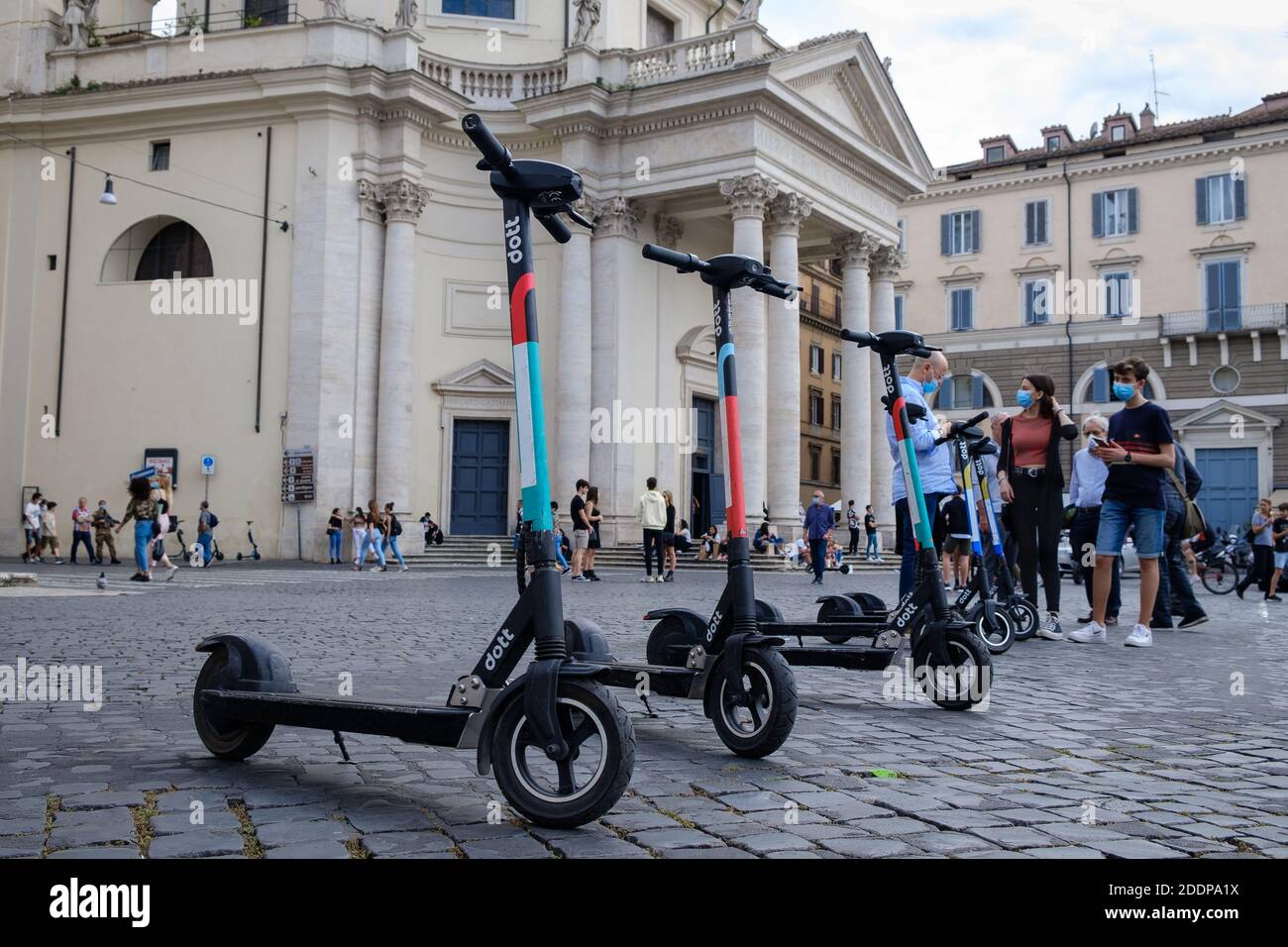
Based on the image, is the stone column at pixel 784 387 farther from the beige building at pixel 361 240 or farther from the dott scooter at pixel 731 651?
the dott scooter at pixel 731 651

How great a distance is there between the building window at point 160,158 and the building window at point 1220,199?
34.5 meters

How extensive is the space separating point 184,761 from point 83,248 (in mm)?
27788

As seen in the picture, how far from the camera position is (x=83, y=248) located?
28484mm

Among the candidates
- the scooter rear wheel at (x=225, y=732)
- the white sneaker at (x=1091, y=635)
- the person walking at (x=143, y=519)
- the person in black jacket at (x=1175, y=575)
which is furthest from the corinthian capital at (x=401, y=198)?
the scooter rear wheel at (x=225, y=732)

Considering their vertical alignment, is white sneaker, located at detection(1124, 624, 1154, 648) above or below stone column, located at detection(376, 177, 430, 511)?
below

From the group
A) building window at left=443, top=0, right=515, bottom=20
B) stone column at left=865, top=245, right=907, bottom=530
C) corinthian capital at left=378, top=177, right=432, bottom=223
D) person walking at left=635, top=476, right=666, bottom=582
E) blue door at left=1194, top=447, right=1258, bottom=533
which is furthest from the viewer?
blue door at left=1194, top=447, right=1258, bottom=533

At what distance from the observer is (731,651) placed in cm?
456

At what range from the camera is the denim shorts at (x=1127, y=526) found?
9.02 metres

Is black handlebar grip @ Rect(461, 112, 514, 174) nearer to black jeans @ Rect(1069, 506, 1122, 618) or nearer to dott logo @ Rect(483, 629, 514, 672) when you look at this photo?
dott logo @ Rect(483, 629, 514, 672)

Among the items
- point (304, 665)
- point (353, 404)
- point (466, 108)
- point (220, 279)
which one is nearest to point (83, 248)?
point (220, 279)

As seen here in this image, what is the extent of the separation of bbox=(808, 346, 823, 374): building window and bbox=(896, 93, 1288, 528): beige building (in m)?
7.30

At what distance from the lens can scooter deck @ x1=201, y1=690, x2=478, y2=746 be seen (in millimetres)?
3527

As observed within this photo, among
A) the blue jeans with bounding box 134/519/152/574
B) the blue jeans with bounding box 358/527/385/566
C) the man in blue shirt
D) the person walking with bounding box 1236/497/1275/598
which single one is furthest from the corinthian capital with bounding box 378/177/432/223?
the person walking with bounding box 1236/497/1275/598

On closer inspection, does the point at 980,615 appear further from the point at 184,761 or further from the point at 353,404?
the point at 353,404
